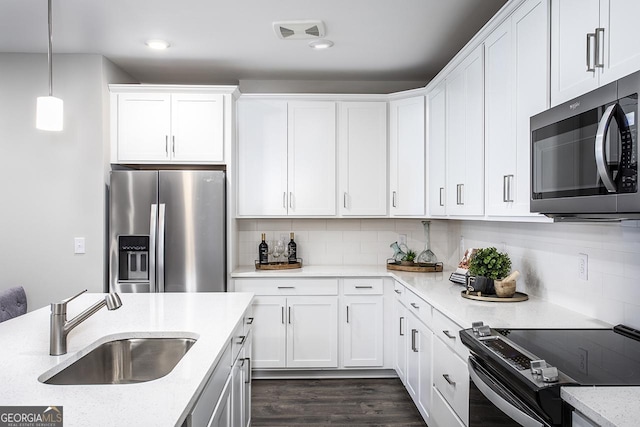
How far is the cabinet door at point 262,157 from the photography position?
391cm

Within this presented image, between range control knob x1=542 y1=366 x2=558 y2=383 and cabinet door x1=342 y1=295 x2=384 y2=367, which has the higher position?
range control knob x1=542 y1=366 x2=558 y2=383

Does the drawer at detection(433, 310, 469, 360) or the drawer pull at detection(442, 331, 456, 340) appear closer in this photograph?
the drawer at detection(433, 310, 469, 360)

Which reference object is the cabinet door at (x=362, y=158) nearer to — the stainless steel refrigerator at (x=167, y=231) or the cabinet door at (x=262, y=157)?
the cabinet door at (x=262, y=157)

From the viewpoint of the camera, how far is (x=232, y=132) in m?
3.75

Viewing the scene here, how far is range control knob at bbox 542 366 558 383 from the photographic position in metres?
1.27

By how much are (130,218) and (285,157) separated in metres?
1.36

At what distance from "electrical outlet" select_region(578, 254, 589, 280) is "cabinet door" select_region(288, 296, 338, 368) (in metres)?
1.97

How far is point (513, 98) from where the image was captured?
2.21 m

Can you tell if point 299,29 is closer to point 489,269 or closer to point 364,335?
point 489,269

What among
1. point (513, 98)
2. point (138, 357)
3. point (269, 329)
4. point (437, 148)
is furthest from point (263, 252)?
point (513, 98)

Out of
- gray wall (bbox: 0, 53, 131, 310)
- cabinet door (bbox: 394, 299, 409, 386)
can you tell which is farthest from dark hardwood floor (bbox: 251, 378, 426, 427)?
gray wall (bbox: 0, 53, 131, 310)

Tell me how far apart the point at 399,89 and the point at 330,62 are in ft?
2.90

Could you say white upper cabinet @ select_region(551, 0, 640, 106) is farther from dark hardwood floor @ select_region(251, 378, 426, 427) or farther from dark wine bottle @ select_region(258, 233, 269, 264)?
dark wine bottle @ select_region(258, 233, 269, 264)

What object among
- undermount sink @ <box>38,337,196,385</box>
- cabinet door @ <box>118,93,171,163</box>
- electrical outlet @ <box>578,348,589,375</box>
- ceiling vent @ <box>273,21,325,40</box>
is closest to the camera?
electrical outlet @ <box>578,348,589,375</box>
